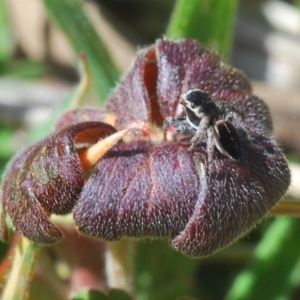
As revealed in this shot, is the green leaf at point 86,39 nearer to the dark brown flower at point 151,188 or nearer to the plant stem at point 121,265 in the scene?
the plant stem at point 121,265

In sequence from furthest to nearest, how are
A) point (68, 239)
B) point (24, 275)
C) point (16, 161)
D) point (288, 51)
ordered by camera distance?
point (288, 51) < point (68, 239) < point (24, 275) < point (16, 161)

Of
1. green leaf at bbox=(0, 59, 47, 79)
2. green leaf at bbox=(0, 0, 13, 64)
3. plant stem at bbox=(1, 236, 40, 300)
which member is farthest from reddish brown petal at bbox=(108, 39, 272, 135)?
green leaf at bbox=(0, 0, 13, 64)

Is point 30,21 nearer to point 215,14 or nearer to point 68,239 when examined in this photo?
point 215,14

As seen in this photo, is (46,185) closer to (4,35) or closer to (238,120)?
(238,120)

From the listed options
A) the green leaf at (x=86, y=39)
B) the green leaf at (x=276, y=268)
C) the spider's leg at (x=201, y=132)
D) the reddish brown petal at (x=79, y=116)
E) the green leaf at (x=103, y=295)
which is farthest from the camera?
the green leaf at (x=86, y=39)

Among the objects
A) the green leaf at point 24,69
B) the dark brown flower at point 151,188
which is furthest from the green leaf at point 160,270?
the green leaf at point 24,69

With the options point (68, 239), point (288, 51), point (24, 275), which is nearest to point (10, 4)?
point (288, 51)
